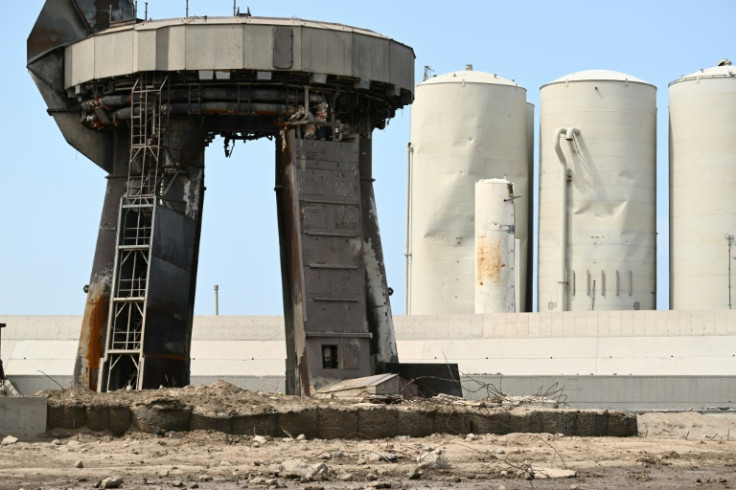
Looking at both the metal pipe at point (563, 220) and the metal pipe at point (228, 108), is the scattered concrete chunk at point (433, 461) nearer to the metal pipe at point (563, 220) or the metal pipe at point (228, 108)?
the metal pipe at point (228, 108)

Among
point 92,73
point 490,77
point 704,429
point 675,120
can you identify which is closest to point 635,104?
point 675,120

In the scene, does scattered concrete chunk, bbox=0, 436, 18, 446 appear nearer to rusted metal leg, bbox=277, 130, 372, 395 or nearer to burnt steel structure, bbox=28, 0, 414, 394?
burnt steel structure, bbox=28, 0, 414, 394

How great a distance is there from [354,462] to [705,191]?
32.8m

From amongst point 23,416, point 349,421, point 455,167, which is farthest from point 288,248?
point 455,167

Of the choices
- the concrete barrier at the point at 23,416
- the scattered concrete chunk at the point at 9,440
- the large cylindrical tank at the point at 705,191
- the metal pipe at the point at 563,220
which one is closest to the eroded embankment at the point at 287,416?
the concrete barrier at the point at 23,416

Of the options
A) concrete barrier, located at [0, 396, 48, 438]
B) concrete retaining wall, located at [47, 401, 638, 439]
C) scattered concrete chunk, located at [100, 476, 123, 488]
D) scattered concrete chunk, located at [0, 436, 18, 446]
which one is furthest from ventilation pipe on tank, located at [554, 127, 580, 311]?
scattered concrete chunk, located at [100, 476, 123, 488]

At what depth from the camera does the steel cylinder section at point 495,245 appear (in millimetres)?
50344

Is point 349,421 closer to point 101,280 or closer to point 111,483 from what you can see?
point 111,483

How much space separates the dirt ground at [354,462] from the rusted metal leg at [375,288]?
651 cm

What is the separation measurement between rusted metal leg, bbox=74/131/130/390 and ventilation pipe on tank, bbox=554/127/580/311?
77.6ft

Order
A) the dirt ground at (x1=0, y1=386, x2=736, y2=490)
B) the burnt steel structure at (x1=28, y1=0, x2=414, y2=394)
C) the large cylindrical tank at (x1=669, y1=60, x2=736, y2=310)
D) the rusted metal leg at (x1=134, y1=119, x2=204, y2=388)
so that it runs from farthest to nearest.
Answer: the large cylindrical tank at (x1=669, y1=60, x2=736, y2=310) < the burnt steel structure at (x1=28, y1=0, x2=414, y2=394) < the rusted metal leg at (x1=134, y1=119, x2=204, y2=388) < the dirt ground at (x1=0, y1=386, x2=736, y2=490)

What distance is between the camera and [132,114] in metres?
30.0

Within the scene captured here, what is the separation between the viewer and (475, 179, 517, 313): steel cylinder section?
165 feet

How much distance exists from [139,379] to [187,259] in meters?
2.85
